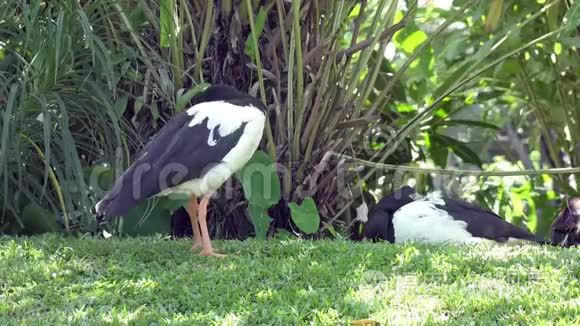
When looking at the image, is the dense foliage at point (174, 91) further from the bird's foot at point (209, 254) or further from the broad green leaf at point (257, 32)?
the bird's foot at point (209, 254)

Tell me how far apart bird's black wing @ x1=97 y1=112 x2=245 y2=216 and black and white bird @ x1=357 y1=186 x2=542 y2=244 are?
1.40 metres

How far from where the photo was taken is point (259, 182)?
6.01m

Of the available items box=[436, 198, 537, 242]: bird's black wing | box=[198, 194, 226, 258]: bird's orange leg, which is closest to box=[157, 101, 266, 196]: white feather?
box=[198, 194, 226, 258]: bird's orange leg

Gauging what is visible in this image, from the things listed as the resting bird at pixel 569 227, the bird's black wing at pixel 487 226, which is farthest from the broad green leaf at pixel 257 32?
the resting bird at pixel 569 227

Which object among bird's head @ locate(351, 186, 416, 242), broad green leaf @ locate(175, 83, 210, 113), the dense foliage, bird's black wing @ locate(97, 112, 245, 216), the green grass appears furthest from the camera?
bird's head @ locate(351, 186, 416, 242)

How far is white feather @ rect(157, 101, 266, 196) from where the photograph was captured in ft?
17.7

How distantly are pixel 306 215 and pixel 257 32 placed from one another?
3.58 feet

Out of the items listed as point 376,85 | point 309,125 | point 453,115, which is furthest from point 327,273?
point 453,115

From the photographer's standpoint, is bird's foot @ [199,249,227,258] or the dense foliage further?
the dense foliage

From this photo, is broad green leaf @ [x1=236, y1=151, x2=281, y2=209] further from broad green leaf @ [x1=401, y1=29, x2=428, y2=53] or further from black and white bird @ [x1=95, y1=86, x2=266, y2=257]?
broad green leaf @ [x1=401, y1=29, x2=428, y2=53]

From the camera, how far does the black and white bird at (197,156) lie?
515cm

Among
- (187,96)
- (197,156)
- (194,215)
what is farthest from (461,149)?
(197,156)

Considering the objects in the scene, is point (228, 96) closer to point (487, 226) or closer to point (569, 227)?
point (487, 226)

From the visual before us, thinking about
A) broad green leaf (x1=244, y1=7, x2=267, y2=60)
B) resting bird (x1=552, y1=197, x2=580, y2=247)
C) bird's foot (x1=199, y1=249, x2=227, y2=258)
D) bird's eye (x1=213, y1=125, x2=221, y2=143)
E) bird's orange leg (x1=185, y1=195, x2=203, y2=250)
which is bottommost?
resting bird (x1=552, y1=197, x2=580, y2=247)
